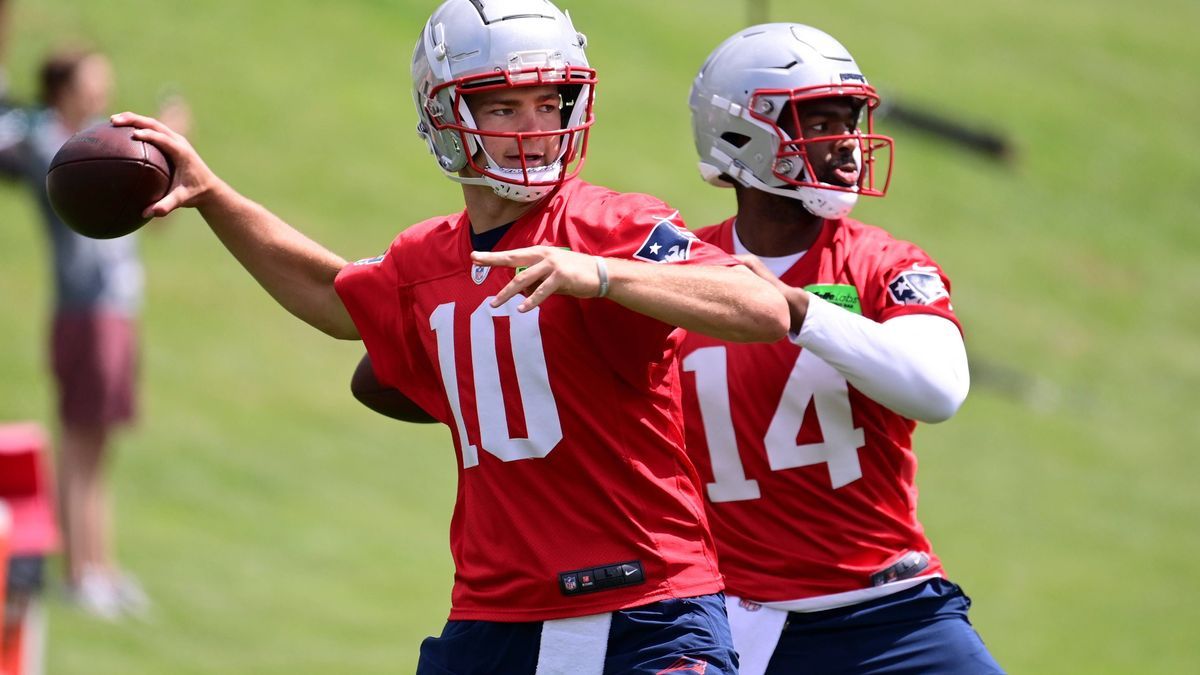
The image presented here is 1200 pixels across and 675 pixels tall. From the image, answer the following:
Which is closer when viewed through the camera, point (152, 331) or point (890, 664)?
point (890, 664)

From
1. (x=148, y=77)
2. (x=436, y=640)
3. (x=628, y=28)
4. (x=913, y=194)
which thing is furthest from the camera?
(x=628, y=28)

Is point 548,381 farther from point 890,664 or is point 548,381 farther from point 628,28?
point 628,28

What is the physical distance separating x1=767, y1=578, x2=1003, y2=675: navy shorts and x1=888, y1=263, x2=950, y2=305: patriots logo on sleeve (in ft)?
2.32

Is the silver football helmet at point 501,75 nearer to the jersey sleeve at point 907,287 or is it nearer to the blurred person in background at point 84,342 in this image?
the jersey sleeve at point 907,287

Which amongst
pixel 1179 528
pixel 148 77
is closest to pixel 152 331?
pixel 148 77

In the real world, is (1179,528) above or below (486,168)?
below

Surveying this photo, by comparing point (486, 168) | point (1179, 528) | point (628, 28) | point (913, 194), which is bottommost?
point (1179, 528)

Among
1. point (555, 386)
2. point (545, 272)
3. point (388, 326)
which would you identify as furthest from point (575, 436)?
point (388, 326)

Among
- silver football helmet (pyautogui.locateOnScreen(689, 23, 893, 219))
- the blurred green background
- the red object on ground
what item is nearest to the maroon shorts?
the red object on ground

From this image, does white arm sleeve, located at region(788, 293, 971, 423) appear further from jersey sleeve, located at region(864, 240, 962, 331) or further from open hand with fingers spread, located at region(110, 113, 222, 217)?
open hand with fingers spread, located at region(110, 113, 222, 217)

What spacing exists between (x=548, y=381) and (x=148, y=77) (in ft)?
37.7

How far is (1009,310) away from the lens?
1548 cm

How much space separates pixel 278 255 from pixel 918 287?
148 cm

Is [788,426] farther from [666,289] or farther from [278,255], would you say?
[278,255]
